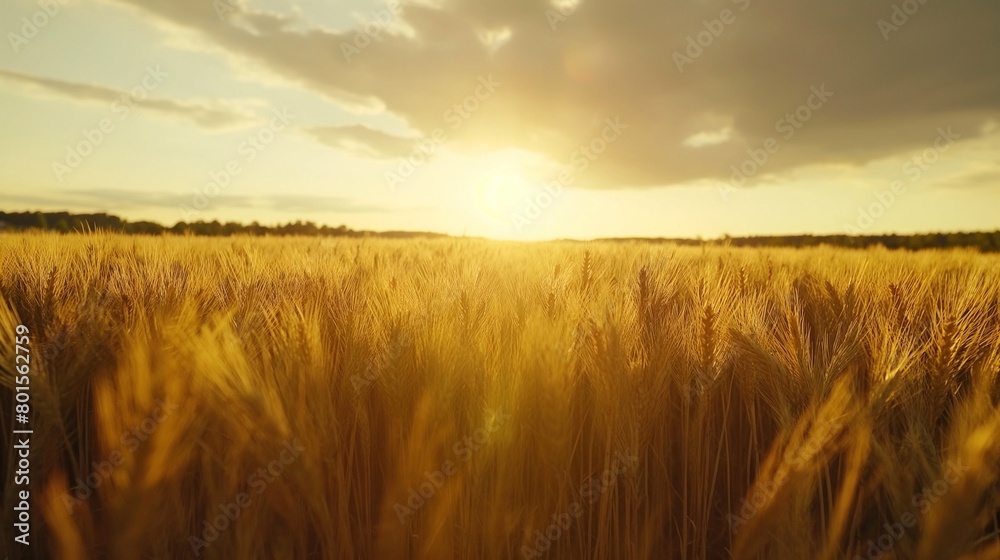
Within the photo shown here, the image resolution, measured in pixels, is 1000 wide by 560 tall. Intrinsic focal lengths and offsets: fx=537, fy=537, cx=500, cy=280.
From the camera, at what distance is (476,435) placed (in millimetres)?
1145

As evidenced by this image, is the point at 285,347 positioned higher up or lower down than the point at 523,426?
higher up

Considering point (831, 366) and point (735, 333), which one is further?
point (735, 333)

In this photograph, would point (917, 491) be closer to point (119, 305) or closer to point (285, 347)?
point (285, 347)

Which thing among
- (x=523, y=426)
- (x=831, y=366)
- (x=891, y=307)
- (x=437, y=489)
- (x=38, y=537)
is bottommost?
(x=38, y=537)

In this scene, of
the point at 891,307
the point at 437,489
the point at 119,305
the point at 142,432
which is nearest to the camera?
the point at 142,432

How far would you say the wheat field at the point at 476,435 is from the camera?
1.03 metres

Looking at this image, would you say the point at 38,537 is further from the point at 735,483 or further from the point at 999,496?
the point at 999,496

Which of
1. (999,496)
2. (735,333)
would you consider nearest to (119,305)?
(735,333)

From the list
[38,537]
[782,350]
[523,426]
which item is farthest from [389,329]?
[782,350]

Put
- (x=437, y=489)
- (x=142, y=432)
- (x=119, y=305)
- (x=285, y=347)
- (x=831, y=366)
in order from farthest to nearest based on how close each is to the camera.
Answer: (x=119, y=305) < (x=831, y=366) < (x=285, y=347) < (x=437, y=489) < (x=142, y=432)

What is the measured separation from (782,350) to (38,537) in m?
1.89

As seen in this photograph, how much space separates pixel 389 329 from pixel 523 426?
0.42m

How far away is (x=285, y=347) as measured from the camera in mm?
1228

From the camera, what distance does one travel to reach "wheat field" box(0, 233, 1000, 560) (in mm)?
1029
